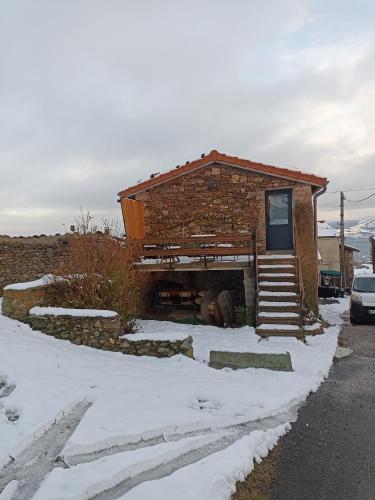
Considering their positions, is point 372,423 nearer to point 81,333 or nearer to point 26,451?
point 26,451

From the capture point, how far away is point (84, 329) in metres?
7.70

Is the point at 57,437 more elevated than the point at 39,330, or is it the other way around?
the point at 39,330

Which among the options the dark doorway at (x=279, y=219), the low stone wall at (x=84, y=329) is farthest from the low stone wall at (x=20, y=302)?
the dark doorway at (x=279, y=219)

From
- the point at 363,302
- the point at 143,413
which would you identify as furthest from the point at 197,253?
the point at 143,413

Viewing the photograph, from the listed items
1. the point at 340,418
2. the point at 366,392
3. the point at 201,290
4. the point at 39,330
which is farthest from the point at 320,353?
the point at 39,330

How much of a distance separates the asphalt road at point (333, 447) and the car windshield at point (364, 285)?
20.7 feet

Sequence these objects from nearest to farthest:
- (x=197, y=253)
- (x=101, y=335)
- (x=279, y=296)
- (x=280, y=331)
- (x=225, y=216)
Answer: (x=101, y=335) < (x=280, y=331) < (x=279, y=296) < (x=197, y=253) < (x=225, y=216)

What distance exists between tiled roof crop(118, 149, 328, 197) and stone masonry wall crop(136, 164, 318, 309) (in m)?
0.17

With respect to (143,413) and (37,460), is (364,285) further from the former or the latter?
(37,460)

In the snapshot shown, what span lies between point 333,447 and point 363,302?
834 centimetres

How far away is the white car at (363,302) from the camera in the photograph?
11555 mm

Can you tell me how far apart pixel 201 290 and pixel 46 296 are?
16.0ft

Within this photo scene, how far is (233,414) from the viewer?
192 inches

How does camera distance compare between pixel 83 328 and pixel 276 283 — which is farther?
pixel 276 283
